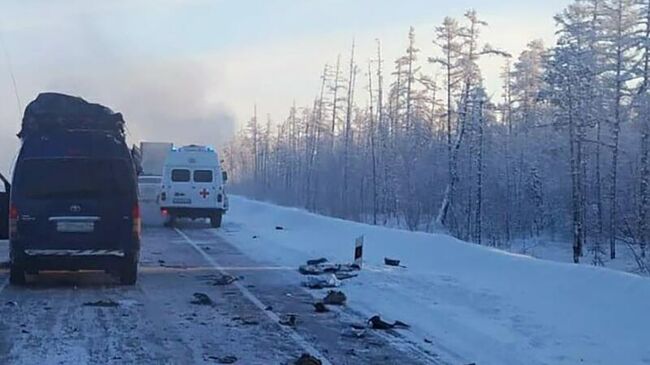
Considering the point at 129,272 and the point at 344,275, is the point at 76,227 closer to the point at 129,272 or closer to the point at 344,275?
the point at 129,272

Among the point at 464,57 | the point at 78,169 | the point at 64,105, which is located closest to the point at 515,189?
the point at 464,57

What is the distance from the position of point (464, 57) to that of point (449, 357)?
55.8 m

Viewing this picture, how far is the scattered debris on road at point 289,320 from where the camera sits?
11.7 meters

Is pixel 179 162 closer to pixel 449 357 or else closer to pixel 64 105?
pixel 64 105

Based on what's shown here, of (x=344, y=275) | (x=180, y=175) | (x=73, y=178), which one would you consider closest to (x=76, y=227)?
(x=73, y=178)

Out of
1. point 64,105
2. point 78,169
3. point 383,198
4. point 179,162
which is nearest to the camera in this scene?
point 78,169

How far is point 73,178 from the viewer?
1522 cm

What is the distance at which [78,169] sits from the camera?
15.3 metres

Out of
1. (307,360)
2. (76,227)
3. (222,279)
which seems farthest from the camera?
(222,279)

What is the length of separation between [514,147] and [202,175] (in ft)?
158

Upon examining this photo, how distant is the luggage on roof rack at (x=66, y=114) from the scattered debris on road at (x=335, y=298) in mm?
9505

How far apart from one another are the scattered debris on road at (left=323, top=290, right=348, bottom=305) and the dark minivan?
10.8 feet

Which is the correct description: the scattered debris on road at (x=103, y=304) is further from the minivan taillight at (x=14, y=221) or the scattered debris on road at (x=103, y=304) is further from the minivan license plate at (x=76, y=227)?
the minivan taillight at (x=14, y=221)

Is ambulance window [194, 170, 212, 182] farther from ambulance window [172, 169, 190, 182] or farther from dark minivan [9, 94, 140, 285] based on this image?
dark minivan [9, 94, 140, 285]
